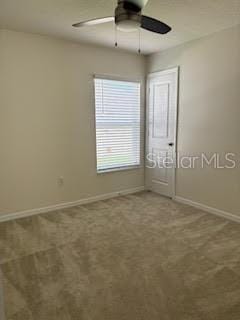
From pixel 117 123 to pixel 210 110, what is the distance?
1545 millimetres

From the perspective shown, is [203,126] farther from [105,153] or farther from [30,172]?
[30,172]

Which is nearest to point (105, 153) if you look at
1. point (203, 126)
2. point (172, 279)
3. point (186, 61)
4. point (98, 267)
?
point (203, 126)

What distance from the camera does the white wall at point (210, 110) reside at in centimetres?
321

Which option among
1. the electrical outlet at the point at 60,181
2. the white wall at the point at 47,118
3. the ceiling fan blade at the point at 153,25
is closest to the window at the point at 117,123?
the white wall at the point at 47,118

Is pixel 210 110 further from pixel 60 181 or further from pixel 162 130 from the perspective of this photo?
pixel 60 181

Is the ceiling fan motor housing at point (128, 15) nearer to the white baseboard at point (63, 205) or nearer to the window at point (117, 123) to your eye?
the window at point (117, 123)

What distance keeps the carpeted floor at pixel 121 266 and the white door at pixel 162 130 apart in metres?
0.92

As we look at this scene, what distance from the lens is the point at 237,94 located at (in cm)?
315

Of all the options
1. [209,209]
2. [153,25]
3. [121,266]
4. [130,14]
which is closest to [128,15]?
[130,14]

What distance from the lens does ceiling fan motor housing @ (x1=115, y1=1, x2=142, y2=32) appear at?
1952mm

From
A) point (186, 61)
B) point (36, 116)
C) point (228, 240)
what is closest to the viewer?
point (228, 240)

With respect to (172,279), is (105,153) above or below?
above

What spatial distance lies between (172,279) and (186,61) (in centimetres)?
308

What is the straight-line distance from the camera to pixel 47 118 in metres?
3.58
